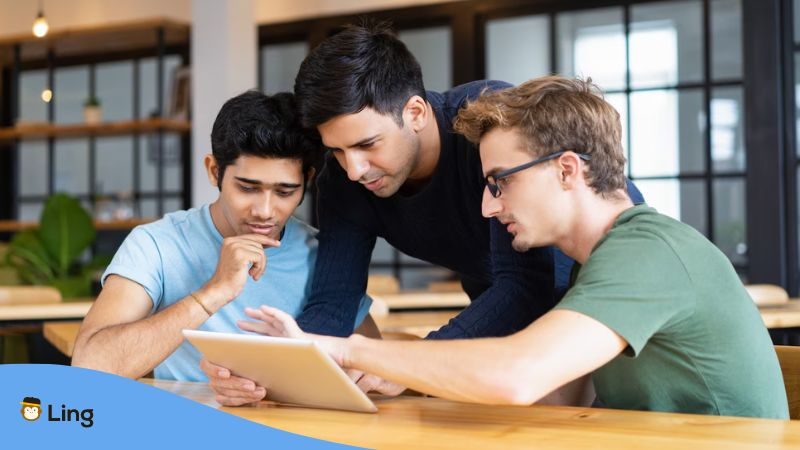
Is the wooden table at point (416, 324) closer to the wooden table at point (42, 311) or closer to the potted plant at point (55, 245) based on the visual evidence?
the wooden table at point (42, 311)

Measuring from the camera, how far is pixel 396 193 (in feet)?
7.29

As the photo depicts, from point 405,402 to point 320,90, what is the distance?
664 mm

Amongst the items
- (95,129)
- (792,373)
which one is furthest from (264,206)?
(95,129)

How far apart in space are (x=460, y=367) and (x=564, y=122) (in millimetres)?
453

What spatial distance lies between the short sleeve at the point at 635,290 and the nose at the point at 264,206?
84 cm

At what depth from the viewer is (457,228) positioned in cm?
222

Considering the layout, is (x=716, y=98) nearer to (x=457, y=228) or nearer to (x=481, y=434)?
(x=457, y=228)

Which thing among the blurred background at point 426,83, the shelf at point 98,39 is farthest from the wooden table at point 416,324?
the shelf at point 98,39

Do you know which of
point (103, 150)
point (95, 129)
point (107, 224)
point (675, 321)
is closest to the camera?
point (675, 321)

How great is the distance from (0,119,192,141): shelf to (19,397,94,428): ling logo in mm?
5788

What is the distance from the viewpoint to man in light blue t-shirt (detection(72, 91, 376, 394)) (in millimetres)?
1924

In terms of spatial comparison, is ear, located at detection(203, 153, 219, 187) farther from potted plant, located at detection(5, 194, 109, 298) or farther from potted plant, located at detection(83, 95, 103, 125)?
potted plant, located at detection(83, 95, 103, 125)

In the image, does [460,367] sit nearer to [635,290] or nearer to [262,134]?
[635,290]

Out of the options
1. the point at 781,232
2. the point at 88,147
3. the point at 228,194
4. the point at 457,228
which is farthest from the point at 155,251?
the point at 88,147
